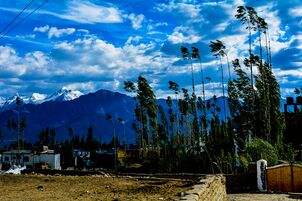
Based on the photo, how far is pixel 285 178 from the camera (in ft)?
92.9

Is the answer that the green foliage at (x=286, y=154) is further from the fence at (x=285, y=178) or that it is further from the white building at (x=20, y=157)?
the white building at (x=20, y=157)

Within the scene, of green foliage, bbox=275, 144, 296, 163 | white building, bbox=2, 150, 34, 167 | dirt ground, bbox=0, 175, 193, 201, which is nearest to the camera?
dirt ground, bbox=0, 175, 193, 201

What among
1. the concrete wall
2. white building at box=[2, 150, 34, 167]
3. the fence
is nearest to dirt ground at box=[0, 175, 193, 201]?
the fence

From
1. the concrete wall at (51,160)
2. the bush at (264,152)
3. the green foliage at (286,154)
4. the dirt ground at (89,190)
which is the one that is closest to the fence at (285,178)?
the bush at (264,152)

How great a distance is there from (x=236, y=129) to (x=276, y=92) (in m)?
7.26

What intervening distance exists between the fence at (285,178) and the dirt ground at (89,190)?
38.1 ft

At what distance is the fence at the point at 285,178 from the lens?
91.7 feet

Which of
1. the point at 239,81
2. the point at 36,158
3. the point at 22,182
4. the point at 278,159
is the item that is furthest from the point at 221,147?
the point at 36,158

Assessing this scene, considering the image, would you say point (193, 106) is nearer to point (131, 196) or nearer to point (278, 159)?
point (278, 159)

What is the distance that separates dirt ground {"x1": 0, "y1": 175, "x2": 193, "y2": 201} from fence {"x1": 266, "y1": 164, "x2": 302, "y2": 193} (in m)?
11.6

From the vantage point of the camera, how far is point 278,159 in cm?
3562

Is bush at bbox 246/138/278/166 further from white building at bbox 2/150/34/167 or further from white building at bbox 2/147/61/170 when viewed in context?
white building at bbox 2/150/34/167

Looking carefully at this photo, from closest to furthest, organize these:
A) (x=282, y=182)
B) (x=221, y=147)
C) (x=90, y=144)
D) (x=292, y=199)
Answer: (x=292, y=199) → (x=282, y=182) → (x=221, y=147) → (x=90, y=144)

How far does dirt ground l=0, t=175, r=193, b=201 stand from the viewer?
14.1m
